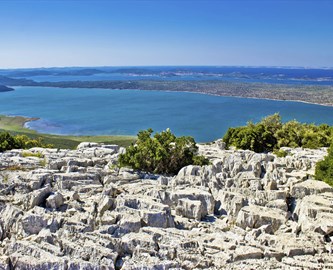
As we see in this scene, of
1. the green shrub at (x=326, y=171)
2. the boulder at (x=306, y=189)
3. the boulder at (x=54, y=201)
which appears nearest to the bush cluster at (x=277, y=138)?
the green shrub at (x=326, y=171)

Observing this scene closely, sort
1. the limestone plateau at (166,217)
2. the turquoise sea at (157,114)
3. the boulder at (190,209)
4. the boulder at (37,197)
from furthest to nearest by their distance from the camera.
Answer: the turquoise sea at (157,114), the boulder at (37,197), the boulder at (190,209), the limestone plateau at (166,217)

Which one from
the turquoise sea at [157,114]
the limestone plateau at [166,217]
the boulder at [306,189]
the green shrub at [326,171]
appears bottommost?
the turquoise sea at [157,114]

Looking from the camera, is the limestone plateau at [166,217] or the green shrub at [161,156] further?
the green shrub at [161,156]

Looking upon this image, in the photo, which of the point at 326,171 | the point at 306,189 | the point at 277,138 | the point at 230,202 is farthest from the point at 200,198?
the point at 277,138

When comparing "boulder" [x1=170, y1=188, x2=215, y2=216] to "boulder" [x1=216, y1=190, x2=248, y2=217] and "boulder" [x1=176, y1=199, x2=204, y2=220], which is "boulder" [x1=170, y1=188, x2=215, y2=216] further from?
"boulder" [x1=216, y1=190, x2=248, y2=217]

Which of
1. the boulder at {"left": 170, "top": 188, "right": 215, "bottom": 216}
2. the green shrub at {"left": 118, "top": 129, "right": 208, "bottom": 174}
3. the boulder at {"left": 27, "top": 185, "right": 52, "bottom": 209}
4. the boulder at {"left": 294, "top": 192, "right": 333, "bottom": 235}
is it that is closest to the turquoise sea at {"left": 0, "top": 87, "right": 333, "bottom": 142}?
the green shrub at {"left": 118, "top": 129, "right": 208, "bottom": 174}

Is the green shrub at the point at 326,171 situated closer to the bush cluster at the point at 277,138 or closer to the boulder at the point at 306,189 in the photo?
the boulder at the point at 306,189

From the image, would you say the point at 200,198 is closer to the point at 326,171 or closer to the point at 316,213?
the point at 316,213
